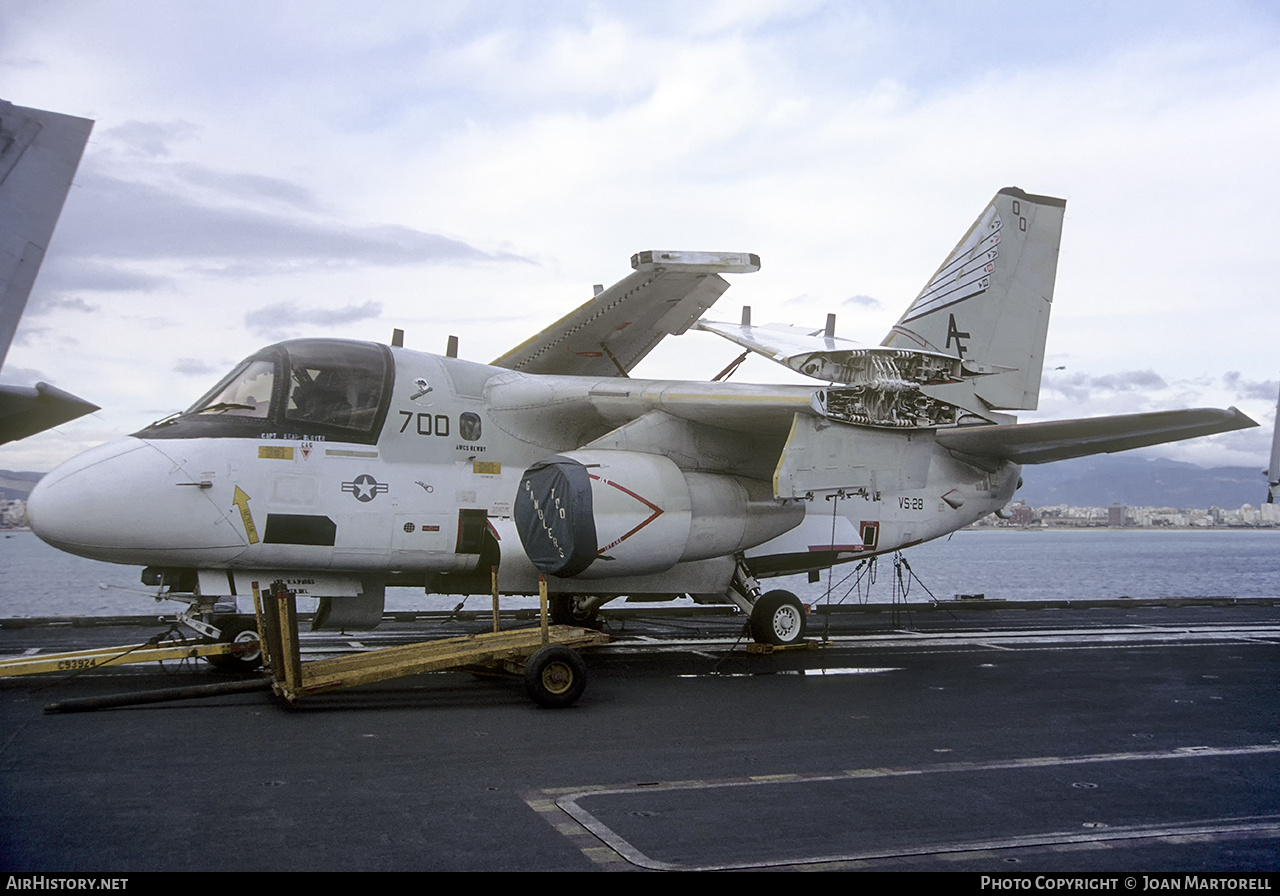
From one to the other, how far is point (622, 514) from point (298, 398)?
420cm

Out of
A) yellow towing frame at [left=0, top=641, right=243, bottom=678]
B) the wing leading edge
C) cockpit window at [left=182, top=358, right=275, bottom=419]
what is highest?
the wing leading edge

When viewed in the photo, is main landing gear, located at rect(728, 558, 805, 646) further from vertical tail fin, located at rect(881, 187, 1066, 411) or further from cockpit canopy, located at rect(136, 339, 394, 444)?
cockpit canopy, located at rect(136, 339, 394, 444)

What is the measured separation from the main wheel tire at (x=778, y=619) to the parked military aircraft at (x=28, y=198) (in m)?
11.2

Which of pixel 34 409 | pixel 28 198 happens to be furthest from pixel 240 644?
pixel 28 198

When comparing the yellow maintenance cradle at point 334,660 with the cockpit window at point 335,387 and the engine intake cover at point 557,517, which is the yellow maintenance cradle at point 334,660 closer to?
the engine intake cover at point 557,517

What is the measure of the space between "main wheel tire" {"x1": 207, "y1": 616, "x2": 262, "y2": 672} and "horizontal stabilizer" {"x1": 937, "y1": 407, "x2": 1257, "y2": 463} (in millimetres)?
11048

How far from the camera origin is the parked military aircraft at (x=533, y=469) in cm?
1114

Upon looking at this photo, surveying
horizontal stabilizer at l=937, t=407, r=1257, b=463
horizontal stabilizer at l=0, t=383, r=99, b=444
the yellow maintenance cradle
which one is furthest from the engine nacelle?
horizontal stabilizer at l=0, t=383, r=99, b=444

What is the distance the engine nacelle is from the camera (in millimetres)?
11547

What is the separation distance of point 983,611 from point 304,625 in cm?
1528

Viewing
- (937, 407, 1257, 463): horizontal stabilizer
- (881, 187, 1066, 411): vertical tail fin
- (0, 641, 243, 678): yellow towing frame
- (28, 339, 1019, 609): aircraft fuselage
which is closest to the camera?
(0, 641, 243, 678): yellow towing frame
